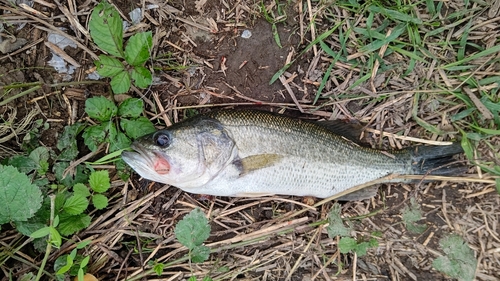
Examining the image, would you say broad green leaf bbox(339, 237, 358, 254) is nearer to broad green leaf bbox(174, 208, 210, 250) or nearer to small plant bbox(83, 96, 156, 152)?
broad green leaf bbox(174, 208, 210, 250)

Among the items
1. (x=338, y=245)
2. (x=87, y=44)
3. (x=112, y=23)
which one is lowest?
(x=338, y=245)

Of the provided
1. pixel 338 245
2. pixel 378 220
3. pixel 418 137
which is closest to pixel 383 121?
pixel 418 137

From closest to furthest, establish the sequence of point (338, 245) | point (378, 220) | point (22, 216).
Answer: point (22, 216) → point (338, 245) → point (378, 220)

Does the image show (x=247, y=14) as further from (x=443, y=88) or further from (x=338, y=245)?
(x=338, y=245)

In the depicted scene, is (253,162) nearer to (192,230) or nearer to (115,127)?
(192,230)

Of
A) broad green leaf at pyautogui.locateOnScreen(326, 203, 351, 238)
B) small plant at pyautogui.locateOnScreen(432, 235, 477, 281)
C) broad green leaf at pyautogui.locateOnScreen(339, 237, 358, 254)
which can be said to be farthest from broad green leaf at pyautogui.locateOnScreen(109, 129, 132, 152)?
small plant at pyautogui.locateOnScreen(432, 235, 477, 281)

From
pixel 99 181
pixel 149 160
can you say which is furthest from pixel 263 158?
pixel 99 181
